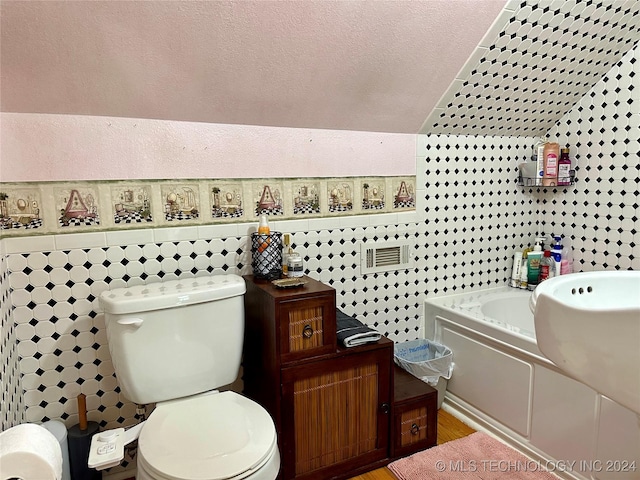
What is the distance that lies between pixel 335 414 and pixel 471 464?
673mm

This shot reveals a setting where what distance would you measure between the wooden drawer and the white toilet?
2.42ft

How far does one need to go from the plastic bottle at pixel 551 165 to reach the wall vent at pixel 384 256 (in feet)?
2.97

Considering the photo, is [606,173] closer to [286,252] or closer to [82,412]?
[286,252]

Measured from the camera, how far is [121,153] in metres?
1.75

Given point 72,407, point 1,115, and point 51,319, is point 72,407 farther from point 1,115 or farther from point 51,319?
point 1,115

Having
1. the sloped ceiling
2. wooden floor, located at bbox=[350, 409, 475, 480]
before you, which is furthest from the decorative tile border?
wooden floor, located at bbox=[350, 409, 475, 480]

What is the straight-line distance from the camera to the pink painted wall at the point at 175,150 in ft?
5.31

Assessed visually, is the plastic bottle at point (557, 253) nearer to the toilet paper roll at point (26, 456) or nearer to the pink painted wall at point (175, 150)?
the pink painted wall at point (175, 150)

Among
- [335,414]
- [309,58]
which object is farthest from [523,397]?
[309,58]

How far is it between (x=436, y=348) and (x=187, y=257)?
1423 millimetres

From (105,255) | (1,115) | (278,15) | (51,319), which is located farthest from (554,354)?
(1,115)

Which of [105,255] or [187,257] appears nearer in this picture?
[105,255]

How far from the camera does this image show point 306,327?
5.67 feet

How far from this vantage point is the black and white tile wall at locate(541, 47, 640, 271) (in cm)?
223
